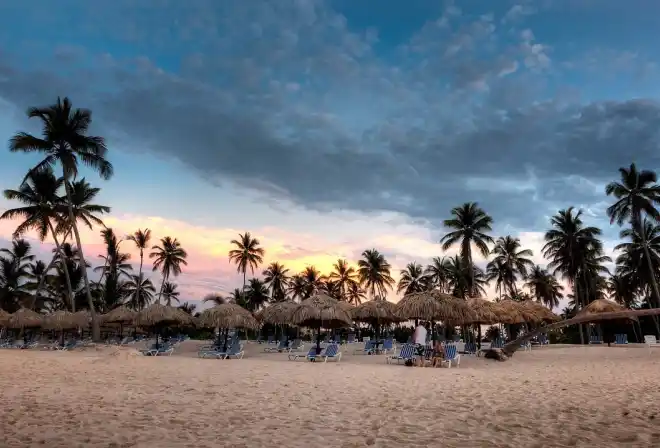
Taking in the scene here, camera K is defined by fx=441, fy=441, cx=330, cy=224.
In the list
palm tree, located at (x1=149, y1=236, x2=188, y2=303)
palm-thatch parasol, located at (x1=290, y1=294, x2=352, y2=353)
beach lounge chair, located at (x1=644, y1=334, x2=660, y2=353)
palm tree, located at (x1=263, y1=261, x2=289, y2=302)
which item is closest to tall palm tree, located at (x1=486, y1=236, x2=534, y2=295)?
beach lounge chair, located at (x1=644, y1=334, x2=660, y2=353)

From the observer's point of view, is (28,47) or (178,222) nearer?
(28,47)

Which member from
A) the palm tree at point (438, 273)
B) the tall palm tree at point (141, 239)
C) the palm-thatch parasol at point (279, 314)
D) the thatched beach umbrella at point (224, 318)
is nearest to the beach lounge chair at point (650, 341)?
the palm-thatch parasol at point (279, 314)

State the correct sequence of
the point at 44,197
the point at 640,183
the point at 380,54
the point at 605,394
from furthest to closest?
the point at 640,183 → the point at 44,197 → the point at 380,54 → the point at 605,394

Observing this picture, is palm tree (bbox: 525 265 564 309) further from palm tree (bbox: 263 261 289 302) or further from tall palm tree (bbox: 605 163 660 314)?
palm tree (bbox: 263 261 289 302)

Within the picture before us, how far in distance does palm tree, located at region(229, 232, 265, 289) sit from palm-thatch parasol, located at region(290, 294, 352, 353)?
28520 mm

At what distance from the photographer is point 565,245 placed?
36.1m

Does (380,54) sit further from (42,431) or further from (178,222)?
(42,431)

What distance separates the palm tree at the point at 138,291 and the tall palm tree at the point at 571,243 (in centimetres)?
4090

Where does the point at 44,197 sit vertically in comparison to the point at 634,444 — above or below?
above

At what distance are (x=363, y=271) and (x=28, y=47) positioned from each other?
4014 cm

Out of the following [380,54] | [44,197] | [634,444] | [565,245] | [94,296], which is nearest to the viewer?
[634,444]

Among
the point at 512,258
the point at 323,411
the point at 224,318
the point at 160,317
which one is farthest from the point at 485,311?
the point at 512,258

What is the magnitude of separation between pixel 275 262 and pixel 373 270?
37.6ft

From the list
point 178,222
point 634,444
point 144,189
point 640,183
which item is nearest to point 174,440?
point 634,444
